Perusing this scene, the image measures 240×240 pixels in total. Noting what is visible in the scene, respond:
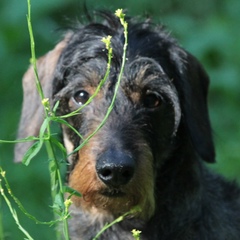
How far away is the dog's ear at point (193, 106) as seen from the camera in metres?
6.68

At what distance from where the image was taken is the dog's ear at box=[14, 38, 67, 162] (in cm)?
693

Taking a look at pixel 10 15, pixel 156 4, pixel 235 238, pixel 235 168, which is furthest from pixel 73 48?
pixel 156 4

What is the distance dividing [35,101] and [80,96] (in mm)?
629

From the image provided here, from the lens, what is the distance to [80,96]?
650cm

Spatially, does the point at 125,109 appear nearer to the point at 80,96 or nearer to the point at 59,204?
the point at 80,96

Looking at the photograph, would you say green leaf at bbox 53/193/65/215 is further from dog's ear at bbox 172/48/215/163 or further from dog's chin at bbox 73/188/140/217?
dog's ear at bbox 172/48/215/163

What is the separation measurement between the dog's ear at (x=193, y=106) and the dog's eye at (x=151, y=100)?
264 mm

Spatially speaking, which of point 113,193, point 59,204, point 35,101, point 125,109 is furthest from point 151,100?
point 59,204

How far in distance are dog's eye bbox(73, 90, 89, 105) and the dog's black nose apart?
0.69 m

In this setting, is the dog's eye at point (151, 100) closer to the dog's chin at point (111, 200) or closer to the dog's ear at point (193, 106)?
the dog's ear at point (193, 106)

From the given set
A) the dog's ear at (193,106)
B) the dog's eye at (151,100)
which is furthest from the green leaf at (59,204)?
the dog's ear at (193,106)

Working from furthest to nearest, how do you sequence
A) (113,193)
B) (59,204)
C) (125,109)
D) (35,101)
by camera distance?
(35,101) < (125,109) < (113,193) < (59,204)

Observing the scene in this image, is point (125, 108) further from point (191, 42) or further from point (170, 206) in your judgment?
point (191, 42)

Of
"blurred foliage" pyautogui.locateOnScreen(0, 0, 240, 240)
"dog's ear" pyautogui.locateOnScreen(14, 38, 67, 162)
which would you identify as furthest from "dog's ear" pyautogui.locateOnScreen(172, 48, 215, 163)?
"blurred foliage" pyautogui.locateOnScreen(0, 0, 240, 240)
